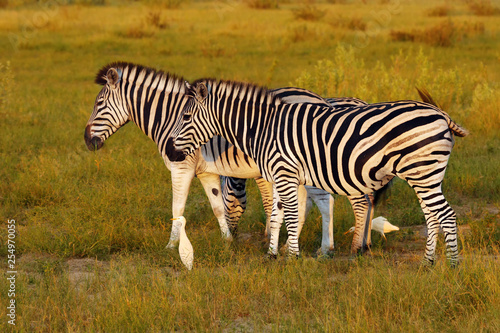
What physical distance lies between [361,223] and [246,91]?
177 cm

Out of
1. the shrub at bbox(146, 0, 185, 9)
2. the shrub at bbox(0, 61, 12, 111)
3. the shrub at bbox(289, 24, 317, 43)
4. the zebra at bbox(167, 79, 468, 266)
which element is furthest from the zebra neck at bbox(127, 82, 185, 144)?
the shrub at bbox(146, 0, 185, 9)

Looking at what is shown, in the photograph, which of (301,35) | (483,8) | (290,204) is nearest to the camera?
(290,204)

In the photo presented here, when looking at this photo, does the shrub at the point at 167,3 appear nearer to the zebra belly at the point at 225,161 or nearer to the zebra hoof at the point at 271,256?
the zebra belly at the point at 225,161

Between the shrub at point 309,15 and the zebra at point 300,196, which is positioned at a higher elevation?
the shrub at point 309,15

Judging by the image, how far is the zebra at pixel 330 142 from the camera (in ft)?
15.4

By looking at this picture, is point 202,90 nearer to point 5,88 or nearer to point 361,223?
point 361,223

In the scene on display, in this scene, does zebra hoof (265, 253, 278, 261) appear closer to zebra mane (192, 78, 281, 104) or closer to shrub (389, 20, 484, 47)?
zebra mane (192, 78, 281, 104)

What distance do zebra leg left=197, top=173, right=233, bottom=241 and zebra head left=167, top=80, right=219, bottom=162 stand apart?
27.7 inches

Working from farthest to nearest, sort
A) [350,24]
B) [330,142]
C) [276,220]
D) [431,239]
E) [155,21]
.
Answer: [155,21]
[350,24]
[276,220]
[431,239]
[330,142]

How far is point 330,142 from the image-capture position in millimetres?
5055

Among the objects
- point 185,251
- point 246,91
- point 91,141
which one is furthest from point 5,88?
point 185,251

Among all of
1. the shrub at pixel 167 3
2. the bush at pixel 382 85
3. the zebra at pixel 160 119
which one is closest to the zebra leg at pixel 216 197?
the zebra at pixel 160 119

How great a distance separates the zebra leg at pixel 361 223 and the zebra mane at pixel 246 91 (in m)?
1.36

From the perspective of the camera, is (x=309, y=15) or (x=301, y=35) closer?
(x=301, y=35)
